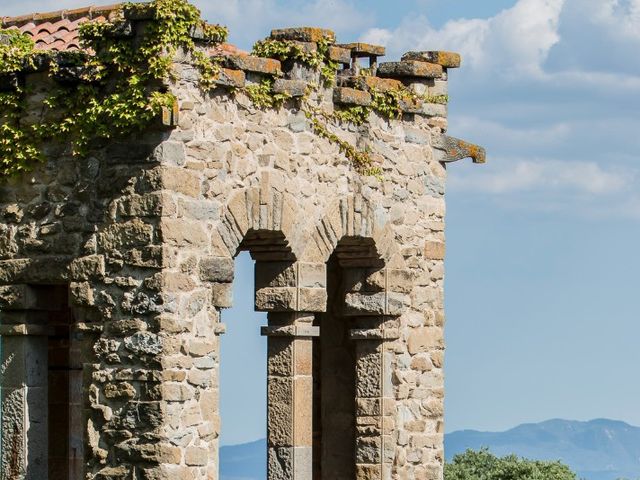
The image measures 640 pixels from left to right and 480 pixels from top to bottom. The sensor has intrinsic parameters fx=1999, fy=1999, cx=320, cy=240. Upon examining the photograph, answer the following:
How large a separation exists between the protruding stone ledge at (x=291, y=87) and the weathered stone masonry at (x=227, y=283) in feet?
0.07

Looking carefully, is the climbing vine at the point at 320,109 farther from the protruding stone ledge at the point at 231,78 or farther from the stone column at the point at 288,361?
the stone column at the point at 288,361

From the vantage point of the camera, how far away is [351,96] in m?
18.8

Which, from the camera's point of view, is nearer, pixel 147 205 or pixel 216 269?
pixel 147 205

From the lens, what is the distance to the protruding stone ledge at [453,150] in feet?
66.3

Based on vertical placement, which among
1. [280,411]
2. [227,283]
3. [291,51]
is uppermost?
[291,51]

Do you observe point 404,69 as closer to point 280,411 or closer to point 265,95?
point 265,95

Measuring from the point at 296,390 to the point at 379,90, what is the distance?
10.5 feet

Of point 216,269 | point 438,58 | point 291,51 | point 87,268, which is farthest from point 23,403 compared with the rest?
point 438,58

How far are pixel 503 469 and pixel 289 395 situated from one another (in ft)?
31.2

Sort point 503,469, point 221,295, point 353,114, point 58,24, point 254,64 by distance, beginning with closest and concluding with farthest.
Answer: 1. point 221,295
2. point 254,64
3. point 353,114
4. point 58,24
5. point 503,469

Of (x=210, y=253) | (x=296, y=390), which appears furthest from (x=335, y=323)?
(x=210, y=253)

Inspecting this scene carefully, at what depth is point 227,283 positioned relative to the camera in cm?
1692

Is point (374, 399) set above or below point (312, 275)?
below

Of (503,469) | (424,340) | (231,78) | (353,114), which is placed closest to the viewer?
(231,78)
